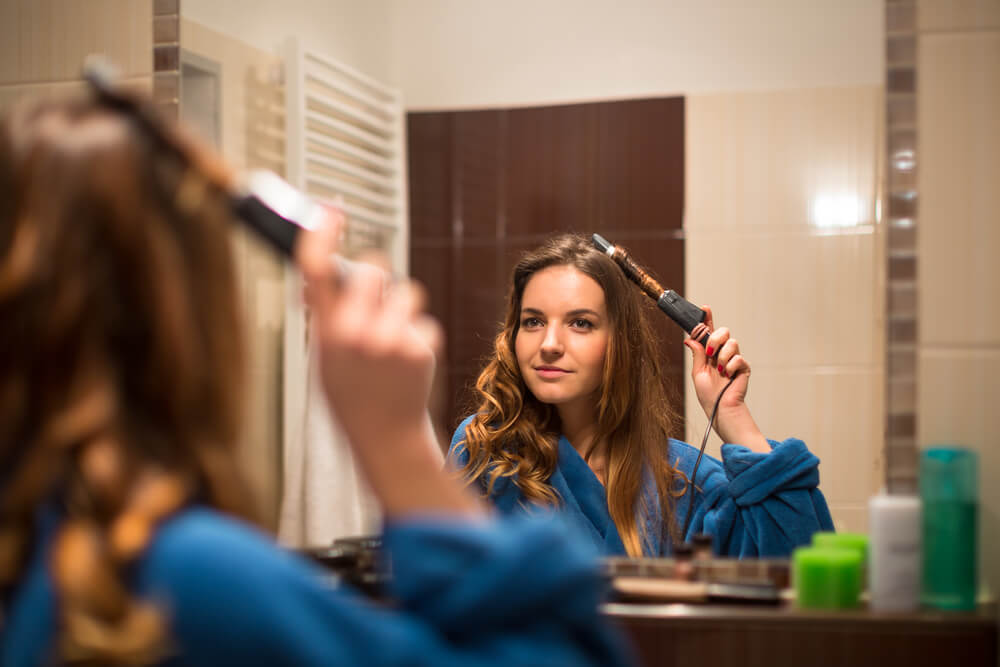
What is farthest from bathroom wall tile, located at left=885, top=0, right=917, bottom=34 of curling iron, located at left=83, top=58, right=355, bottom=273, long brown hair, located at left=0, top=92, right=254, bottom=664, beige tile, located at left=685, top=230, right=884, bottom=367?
long brown hair, located at left=0, top=92, right=254, bottom=664

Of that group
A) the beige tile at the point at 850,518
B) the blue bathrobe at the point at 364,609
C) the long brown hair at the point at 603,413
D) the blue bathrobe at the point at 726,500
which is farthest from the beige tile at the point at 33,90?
the beige tile at the point at 850,518

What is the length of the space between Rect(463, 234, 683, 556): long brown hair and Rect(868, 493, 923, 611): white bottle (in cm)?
31

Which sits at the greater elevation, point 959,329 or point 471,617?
point 959,329

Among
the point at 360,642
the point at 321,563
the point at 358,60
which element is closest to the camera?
the point at 360,642

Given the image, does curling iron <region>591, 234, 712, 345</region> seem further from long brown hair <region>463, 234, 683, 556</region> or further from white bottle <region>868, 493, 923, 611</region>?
white bottle <region>868, 493, 923, 611</region>

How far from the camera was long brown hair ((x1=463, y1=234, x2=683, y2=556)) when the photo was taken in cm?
150

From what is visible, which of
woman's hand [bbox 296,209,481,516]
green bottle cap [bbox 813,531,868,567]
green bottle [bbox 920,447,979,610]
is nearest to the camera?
woman's hand [bbox 296,209,481,516]

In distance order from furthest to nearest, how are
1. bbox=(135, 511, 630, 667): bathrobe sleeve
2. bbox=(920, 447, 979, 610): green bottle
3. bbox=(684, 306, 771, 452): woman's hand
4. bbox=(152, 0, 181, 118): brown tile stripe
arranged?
bbox=(152, 0, 181, 118): brown tile stripe
bbox=(684, 306, 771, 452): woman's hand
bbox=(920, 447, 979, 610): green bottle
bbox=(135, 511, 630, 667): bathrobe sleeve

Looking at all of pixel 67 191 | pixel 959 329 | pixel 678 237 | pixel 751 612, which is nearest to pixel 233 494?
pixel 67 191

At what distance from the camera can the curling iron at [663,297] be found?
1.47 m

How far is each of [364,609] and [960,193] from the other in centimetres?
107

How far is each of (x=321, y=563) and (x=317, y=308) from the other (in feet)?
2.74

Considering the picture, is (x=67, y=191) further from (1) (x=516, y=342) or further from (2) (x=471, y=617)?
(1) (x=516, y=342)

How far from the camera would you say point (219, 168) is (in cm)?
72
